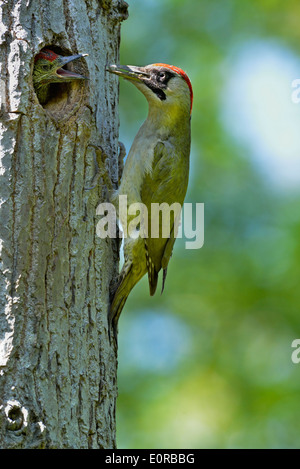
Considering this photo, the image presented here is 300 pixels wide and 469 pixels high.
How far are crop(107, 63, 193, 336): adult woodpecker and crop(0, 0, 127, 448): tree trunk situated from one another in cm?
62

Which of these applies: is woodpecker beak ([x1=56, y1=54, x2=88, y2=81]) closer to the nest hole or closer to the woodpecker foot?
the nest hole

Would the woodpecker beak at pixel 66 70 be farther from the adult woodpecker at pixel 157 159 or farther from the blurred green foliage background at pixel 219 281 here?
the blurred green foliage background at pixel 219 281

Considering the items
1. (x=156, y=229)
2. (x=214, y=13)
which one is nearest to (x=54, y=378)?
(x=156, y=229)

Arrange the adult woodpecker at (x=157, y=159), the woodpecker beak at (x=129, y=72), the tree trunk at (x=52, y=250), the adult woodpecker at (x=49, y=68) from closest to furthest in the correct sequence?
the tree trunk at (x=52, y=250) < the adult woodpecker at (x=49, y=68) < the woodpecker beak at (x=129, y=72) < the adult woodpecker at (x=157, y=159)

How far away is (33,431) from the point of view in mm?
3410

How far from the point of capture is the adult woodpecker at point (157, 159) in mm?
5109

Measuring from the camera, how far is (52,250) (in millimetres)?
3848

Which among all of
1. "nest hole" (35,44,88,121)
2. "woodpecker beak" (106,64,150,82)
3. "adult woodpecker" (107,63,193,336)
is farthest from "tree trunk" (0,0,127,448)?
"adult woodpecker" (107,63,193,336)

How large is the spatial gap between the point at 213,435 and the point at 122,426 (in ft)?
3.75

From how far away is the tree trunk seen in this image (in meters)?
3.54

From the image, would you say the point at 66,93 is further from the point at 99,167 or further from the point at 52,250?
the point at 52,250

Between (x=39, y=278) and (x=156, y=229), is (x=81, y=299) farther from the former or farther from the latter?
(x=156, y=229)

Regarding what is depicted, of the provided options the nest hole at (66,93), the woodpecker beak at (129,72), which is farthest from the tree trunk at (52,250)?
the woodpecker beak at (129,72)

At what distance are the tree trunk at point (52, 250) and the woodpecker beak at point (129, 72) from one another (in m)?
0.16
